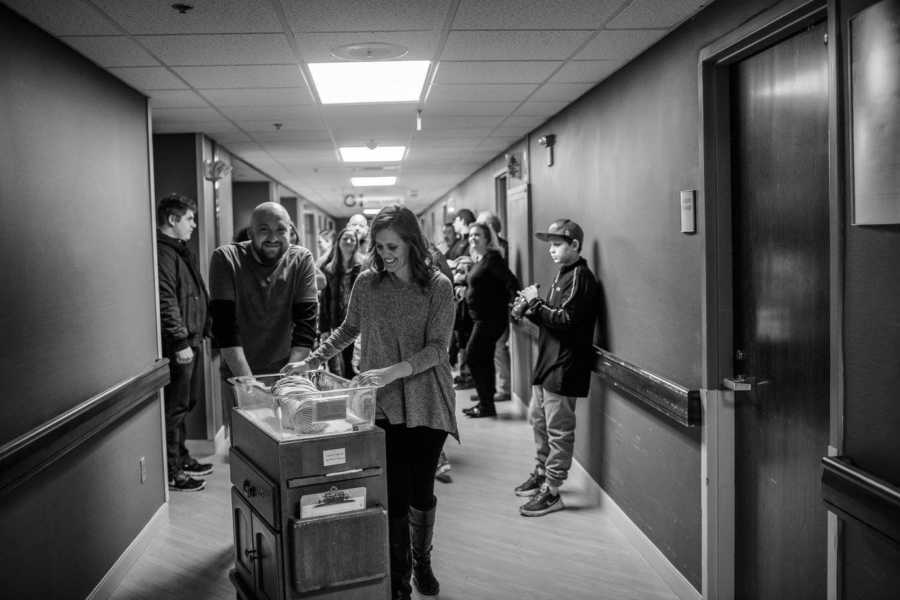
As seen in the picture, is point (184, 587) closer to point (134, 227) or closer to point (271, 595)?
point (271, 595)

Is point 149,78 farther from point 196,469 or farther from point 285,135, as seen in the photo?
point 196,469

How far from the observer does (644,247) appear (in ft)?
12.3

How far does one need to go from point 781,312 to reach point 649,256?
1.08 metres

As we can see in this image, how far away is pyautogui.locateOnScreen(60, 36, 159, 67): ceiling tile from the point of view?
10.5 feet

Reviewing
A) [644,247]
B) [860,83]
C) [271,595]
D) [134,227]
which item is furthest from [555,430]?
[860,83]

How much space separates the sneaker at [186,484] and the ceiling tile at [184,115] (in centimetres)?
229

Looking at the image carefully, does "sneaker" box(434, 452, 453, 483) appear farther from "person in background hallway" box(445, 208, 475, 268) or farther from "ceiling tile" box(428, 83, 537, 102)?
"person in background hallway" box(445, 208, 475, 268)

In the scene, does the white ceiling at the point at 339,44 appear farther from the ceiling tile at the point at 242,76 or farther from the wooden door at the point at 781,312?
the wooden door at the point at 781,312

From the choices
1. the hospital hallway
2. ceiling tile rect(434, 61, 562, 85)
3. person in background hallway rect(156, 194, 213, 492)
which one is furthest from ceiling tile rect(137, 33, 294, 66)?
the hospital hallway

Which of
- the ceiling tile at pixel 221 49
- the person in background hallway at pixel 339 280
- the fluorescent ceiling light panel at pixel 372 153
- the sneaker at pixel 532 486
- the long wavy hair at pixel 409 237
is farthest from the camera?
the fluorescent ceiling light panel at pixel 372 153

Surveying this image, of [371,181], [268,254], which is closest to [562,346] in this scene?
[268,254]

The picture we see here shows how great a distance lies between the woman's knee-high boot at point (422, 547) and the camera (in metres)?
3.12

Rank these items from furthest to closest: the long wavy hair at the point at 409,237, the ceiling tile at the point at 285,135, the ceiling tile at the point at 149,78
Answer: the ceiling tile at the point at 285,135, the ceiling tile at the point at 149,78, the long wavy hair at the point at 409,237

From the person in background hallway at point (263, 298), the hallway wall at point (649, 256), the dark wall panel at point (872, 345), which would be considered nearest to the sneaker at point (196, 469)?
the person in background hallway at point (263, 298)
